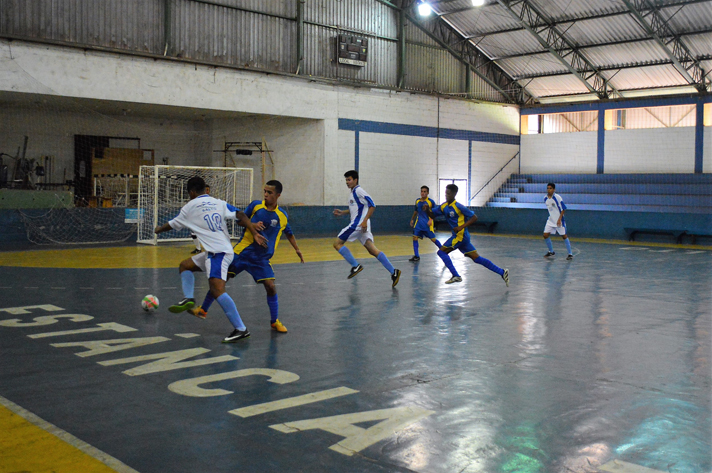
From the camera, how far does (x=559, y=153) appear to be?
120ft

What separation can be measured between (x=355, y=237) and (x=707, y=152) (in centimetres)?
2464

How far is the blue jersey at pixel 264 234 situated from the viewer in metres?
8.64

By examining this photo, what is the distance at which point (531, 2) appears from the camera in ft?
98.2

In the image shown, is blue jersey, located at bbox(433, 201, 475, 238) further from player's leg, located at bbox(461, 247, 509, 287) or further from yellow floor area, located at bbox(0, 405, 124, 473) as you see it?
yellow floor area, located at bbox(0, 405, 124, 473)

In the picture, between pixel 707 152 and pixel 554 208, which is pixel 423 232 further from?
pixel 707 152

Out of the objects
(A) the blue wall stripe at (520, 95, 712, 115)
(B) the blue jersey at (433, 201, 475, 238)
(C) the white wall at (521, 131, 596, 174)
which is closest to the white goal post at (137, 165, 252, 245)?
(B) the blue jersey at (433, 201, 475, 238)

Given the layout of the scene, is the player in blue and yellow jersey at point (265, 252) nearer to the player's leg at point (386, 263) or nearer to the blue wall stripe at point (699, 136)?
the player's leg at point (386, 263)

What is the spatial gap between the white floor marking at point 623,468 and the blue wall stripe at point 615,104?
3193cm

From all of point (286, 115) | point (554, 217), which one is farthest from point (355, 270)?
point (286, 115)

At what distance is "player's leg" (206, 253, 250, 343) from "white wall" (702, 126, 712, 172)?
29.9 meters

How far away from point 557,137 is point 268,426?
34.4 metres

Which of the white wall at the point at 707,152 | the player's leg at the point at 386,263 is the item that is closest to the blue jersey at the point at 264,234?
the player's leg at the point at 386,263

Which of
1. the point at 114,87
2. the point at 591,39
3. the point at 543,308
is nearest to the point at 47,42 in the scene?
the point at 114,87

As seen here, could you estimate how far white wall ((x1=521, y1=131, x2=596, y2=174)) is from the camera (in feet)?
116
